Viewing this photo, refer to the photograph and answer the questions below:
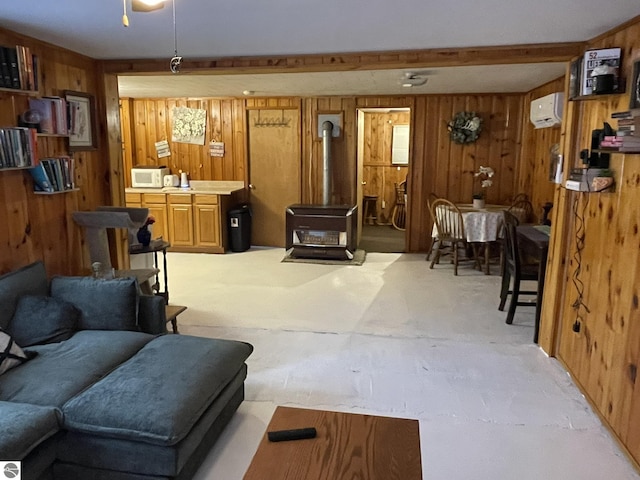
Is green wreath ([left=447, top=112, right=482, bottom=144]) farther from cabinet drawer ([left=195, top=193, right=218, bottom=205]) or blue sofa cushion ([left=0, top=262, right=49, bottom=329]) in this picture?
blue sofa cushion ([left=0, top=262, right=49, bottom=329])

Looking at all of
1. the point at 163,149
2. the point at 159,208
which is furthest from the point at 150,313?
the point at 163,149

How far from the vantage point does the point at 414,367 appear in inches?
125

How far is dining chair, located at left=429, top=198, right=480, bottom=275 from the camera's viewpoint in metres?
5.47

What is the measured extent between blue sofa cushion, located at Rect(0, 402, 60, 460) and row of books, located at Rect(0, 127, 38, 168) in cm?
139

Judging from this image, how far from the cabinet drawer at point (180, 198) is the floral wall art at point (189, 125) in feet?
2.84

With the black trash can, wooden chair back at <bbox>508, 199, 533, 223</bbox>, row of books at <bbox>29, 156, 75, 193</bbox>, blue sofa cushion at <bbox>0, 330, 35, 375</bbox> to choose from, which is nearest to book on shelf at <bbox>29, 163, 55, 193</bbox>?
row of books at <bbox>29, 156, 75, 193</bbox>

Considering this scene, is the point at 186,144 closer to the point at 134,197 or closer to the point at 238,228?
the point at 134,197

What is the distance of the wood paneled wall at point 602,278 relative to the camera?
90.1 inches

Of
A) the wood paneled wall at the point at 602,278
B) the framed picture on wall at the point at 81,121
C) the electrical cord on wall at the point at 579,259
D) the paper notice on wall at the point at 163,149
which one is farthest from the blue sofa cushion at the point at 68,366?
the paper notice on wall at the point at 163,149

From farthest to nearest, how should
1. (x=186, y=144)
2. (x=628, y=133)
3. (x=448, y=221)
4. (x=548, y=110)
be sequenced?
(x=186, y=144) < (x=448, y=221) < (x=548, y=110) < (x=628, y=133)

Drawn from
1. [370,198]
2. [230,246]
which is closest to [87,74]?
[230,246]

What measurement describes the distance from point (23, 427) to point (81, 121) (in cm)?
246

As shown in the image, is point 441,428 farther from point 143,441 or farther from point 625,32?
point 625,32

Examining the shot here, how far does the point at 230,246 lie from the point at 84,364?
446 cm
